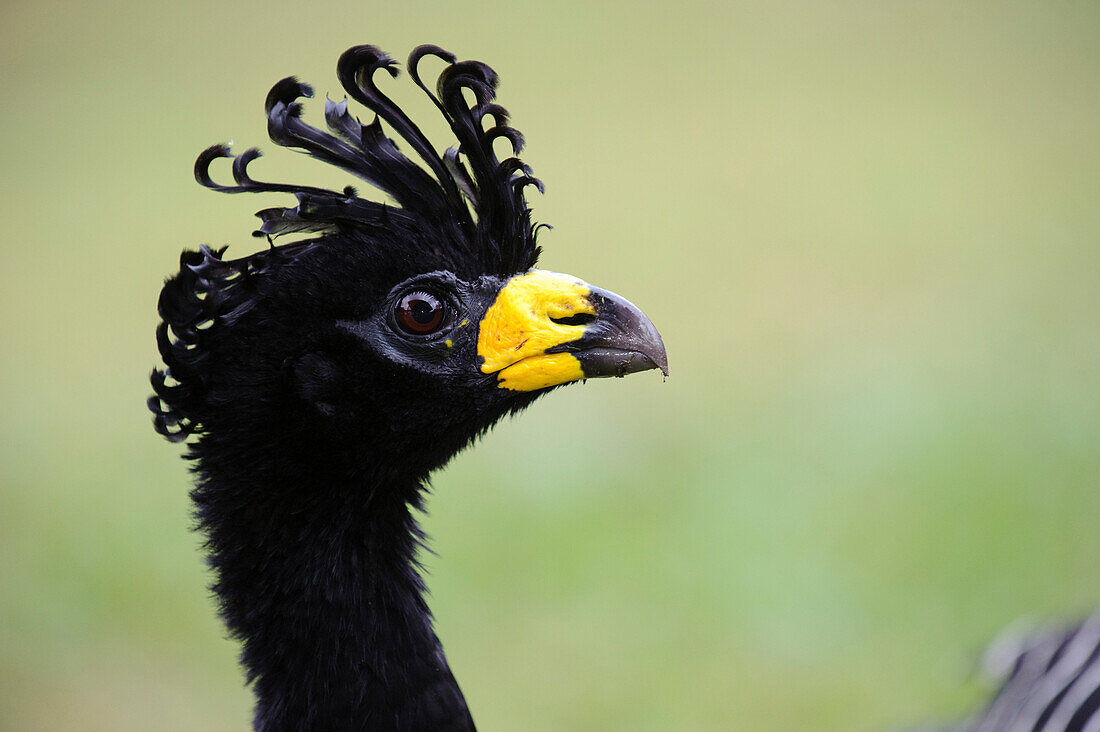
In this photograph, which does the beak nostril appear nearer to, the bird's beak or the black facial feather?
the bird's beak

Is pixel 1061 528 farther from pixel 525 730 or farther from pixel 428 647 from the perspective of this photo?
pixel 428 647

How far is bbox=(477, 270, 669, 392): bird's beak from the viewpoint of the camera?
2838 mm

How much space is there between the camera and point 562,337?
2852mm

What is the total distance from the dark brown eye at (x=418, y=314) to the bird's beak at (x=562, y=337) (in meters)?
0.13

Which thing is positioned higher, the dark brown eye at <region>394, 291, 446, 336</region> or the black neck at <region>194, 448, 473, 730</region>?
the dark brown eye at <region>394, 291, 446, 336</region>

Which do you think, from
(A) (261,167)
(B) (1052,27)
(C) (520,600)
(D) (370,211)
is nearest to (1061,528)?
(C) (520,600)

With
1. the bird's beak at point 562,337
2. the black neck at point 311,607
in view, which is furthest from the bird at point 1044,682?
the black neck at point 311,607

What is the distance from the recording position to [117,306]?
9.88 m

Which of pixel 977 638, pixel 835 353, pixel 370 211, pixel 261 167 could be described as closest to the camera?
pixel 370 211

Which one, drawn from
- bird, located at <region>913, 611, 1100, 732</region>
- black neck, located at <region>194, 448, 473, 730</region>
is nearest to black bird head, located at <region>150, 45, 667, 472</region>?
black neck, located at <region>194, 448, 473, 730</region>

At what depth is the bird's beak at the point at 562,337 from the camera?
284cm

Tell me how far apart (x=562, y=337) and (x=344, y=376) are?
21.2 inches

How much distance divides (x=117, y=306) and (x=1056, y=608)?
7596 millimetres

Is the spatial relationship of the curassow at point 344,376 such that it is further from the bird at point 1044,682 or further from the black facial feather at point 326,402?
the bird at point 1044,682
